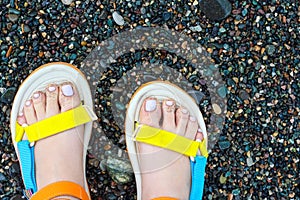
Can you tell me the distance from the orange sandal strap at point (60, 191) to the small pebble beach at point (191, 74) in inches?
5.8

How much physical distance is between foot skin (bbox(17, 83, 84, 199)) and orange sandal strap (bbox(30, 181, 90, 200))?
1.2 inches

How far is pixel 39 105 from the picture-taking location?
218 cm

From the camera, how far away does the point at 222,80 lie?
230cm

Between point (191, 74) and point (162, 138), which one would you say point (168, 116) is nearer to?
point (162, 138)

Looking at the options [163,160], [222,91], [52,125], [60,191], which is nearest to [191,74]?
[222,91]

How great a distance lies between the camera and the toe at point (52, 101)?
2.17 meters

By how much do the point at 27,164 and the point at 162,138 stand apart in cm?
53

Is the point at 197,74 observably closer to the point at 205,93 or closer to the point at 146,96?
the point at 205,93

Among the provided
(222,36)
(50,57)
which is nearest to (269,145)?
(222,36)

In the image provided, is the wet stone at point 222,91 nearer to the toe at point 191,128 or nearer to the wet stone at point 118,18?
the toe at point 191,128

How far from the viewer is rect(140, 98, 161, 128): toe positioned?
2.21 meters

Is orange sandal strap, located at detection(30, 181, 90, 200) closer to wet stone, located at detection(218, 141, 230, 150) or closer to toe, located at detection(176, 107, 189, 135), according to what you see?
toe, located at detection(176, 107, 189, 135)

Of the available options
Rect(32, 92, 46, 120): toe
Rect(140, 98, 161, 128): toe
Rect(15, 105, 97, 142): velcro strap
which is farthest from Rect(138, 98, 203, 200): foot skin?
Rect(32, 92, 46, 120): toe

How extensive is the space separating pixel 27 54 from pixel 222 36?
79 cm
